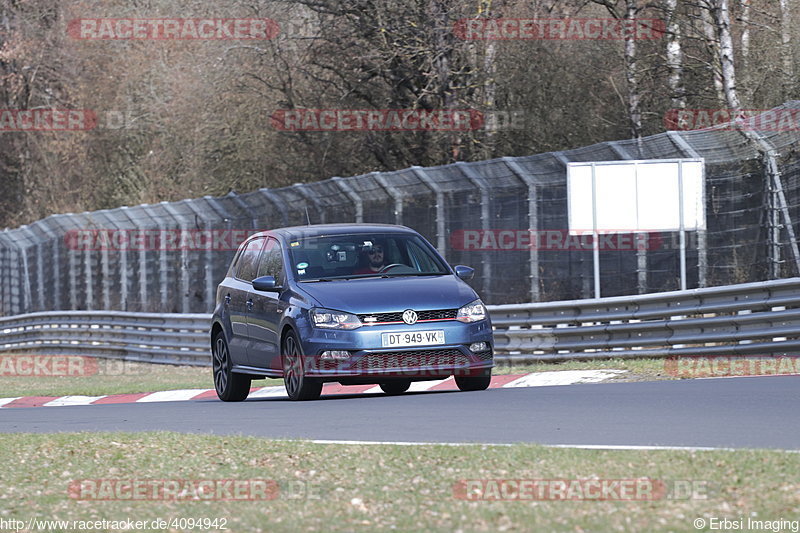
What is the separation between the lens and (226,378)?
15.5 m

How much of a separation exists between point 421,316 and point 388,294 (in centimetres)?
37

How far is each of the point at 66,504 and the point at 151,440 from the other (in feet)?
8.13

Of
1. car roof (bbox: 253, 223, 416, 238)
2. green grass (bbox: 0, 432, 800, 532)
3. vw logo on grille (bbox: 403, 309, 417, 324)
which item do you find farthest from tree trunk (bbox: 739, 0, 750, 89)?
green grass (bbox: 0, 432, 800, 532)

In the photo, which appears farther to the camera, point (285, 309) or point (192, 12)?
point (192, 12)

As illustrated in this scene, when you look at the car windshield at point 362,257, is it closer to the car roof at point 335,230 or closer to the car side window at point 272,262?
the car roof at point 335,230

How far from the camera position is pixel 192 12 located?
139 feet

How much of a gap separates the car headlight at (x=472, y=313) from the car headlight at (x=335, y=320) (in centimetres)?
95

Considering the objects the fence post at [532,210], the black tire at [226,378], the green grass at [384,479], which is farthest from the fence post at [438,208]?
the green grass at [384,479]

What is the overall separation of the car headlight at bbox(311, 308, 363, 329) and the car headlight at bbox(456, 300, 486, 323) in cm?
95

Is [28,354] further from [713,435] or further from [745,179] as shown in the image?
[713,435]

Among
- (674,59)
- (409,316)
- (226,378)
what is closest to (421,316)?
(409,316)

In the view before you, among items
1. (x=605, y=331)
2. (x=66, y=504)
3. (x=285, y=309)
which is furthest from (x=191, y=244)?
(x=66, y=504)

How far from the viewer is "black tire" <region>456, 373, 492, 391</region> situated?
1410cm

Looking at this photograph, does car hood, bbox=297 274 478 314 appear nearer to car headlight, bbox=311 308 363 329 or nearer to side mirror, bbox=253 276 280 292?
car headlight, bbox=311 308 363 329
